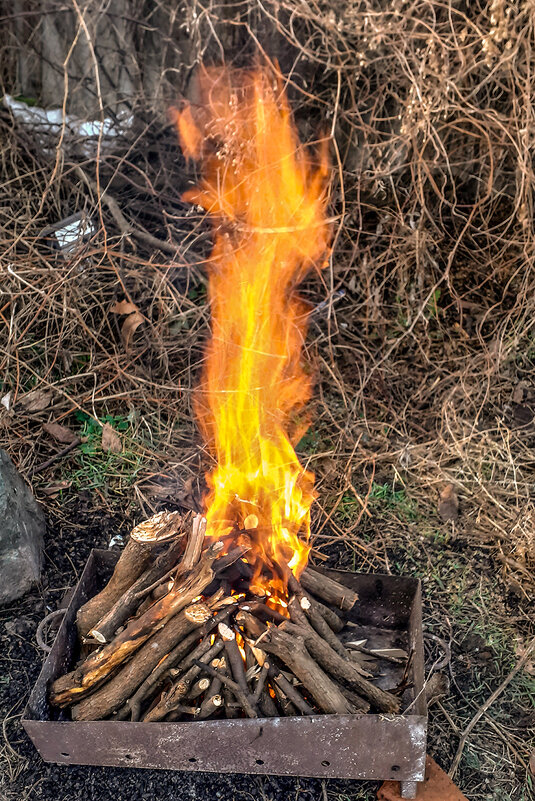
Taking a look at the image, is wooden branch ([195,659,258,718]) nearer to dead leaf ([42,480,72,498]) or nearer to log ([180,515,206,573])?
log ([180,515,206,573])

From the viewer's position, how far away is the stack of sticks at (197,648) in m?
2.59

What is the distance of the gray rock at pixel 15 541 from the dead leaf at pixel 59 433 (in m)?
0.68

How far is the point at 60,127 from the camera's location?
490 centimetres

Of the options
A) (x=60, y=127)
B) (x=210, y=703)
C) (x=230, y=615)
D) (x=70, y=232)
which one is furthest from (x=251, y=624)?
(x=60, y=127)

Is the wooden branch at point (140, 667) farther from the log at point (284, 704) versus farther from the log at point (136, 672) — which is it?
the log at point (284, 704)

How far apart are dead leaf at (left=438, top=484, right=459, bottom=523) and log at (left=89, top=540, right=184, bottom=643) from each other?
1.75 meters

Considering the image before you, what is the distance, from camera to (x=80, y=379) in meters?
4.45

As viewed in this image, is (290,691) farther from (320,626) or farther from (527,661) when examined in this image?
(527,661)

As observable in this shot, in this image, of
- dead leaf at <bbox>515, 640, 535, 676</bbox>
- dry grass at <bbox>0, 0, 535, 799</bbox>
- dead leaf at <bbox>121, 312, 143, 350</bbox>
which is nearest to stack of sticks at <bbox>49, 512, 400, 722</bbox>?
dead leaf at <bbox>515, 640, 535, 676</bbox>

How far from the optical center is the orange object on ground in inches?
101

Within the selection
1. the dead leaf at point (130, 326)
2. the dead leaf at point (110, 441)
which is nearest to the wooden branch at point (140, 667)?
the dead leaf at point (110, 441)

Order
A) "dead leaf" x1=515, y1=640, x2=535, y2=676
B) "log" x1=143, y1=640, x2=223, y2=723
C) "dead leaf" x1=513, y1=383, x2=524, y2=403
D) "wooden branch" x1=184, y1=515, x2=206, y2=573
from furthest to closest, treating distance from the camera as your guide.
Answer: "dead leaf" x1=513, y1=383, x2=524, y2=403 < "dead leaf" x1=515, y1=640, x2=535, y2=676 < "wooden branch" x1=184, y1=515, x2=206, y2=573 < "log" x1=143, y1=640, x2=223, y2=723

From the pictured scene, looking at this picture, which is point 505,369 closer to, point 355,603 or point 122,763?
point 355,603

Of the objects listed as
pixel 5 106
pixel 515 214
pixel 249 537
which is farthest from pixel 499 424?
pixel 5 106
